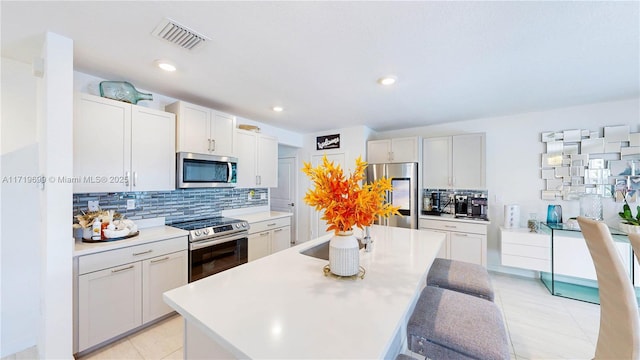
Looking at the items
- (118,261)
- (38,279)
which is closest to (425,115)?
(118,261)

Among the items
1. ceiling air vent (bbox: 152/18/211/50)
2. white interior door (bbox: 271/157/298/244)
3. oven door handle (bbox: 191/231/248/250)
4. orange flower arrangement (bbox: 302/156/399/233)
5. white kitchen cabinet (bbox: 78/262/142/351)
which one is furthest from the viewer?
white interior door (bbox: 271/157/298/244)

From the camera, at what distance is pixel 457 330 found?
116cm

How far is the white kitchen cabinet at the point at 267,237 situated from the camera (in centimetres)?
313

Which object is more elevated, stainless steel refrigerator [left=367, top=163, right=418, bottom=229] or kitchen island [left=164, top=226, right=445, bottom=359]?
stainless steel refrigerator [left=367, top=163, right=418, bottom=229]

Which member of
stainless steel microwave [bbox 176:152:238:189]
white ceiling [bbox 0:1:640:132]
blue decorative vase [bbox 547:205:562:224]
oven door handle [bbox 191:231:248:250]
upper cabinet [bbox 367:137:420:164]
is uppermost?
white ceiling [bbox 0:1:640:132]

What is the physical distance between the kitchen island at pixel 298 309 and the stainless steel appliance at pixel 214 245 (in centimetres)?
129

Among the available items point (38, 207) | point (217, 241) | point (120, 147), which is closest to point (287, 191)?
point (217, 241)

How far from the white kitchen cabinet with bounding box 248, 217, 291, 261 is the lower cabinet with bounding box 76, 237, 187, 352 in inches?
34.3

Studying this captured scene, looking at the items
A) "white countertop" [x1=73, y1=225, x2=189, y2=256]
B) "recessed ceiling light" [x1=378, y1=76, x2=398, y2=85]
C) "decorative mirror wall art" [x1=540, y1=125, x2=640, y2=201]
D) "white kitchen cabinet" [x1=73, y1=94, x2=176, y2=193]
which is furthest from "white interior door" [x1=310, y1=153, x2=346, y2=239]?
"decorative mirror wall art" [x1=540, y1=125, x2=640, y2=201]

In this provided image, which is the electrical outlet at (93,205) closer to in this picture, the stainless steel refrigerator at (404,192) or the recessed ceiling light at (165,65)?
the recessed ceiling light at (165,65)

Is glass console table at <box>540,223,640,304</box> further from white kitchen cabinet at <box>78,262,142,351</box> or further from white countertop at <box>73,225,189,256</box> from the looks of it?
white kitchen cabinet at <box>78,262,142,351</box>

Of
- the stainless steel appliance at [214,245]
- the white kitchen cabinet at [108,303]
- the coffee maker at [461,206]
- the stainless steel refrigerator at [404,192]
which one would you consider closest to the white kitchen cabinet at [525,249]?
the coffee maker at [461,206]

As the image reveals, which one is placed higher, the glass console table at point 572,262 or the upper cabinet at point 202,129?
→ the upper cabinet at point 202,129

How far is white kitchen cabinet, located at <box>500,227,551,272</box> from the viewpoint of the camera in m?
2.98
